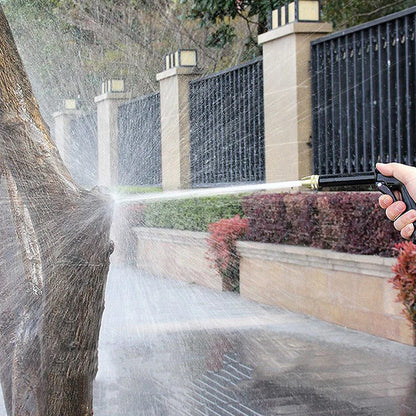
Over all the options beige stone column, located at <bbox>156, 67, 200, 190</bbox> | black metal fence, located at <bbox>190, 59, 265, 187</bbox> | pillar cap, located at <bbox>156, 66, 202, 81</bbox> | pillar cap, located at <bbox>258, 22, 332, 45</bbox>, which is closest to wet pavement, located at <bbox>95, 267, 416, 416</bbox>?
black metal fence, located at <bbox>190, 59, 265, 187</bbox>

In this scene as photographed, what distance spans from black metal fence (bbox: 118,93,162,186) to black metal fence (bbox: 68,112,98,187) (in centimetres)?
134

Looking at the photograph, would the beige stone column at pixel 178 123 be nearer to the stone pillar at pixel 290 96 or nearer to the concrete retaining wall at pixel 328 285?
the stone pillar at pixel 290 96

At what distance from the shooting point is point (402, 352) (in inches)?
236

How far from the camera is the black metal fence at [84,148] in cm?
1759

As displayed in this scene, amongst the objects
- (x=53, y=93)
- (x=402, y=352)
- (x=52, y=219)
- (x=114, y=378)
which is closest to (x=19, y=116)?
(x=52, y=219)

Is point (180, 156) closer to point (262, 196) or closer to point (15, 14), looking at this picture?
point (262, 196)

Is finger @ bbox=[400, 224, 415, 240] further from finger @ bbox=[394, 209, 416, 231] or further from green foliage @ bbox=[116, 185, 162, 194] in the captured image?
green foliage @ bbox=[116, 185, 162, 194]

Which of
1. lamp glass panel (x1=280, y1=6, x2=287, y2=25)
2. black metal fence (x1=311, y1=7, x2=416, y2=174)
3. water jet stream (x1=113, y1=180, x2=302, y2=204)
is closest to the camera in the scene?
water jet stream (x1=113, y1=180, x2=302, y2=204)

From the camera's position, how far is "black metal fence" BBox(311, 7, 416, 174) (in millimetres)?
7465

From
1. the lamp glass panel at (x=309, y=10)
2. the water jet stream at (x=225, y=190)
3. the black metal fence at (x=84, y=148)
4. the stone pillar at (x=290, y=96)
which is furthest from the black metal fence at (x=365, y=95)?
the black metal fence at (x=84, y=148)

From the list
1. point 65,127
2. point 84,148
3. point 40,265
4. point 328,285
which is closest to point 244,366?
point 328,285

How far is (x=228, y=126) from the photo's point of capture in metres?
11.2

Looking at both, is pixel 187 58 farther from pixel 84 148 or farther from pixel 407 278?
pixel 407 278

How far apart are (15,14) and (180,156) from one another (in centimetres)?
830
